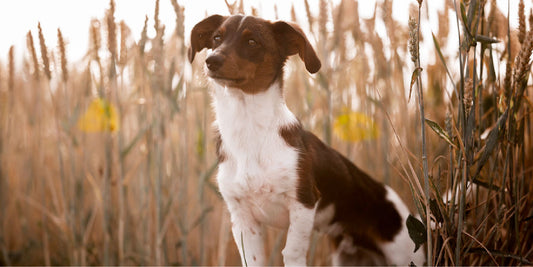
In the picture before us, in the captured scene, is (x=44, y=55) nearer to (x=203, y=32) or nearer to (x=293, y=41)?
(x=203, y=32)

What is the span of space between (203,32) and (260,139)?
48 cm

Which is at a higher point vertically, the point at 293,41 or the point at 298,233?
the point at 293,41

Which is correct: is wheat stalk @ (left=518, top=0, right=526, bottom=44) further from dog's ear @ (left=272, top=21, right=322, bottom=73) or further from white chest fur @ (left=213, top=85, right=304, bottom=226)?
white chest fur @ (left=213, top=85, right=304, bottom=226)

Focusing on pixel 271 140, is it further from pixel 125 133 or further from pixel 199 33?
pixel 125 133

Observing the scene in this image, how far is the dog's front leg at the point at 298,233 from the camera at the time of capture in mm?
1820

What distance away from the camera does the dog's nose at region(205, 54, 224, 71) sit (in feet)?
5.48

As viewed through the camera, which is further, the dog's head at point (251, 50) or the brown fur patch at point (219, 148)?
the brown fur patch at point (219, 148)

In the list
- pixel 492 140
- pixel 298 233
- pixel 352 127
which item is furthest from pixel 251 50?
pixel 352 127

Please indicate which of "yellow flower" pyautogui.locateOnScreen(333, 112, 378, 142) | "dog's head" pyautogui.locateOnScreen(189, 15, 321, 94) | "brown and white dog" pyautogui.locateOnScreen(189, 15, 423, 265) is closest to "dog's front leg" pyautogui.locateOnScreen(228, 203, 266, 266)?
"brown and white dog" pyautogui.locateOnScreen(189, 15, 423, 265)

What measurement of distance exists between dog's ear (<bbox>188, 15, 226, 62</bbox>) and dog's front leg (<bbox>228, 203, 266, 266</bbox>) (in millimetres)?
580

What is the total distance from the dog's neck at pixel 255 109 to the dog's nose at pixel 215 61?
6.9 inches

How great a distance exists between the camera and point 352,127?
3090 mm

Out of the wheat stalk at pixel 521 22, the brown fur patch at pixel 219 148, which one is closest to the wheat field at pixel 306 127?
the wheat stalk at pixel 521 22

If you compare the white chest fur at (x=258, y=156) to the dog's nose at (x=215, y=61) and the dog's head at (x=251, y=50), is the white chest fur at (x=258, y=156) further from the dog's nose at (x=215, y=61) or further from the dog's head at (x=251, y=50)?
the dog's nose at (x=215, y=61)
